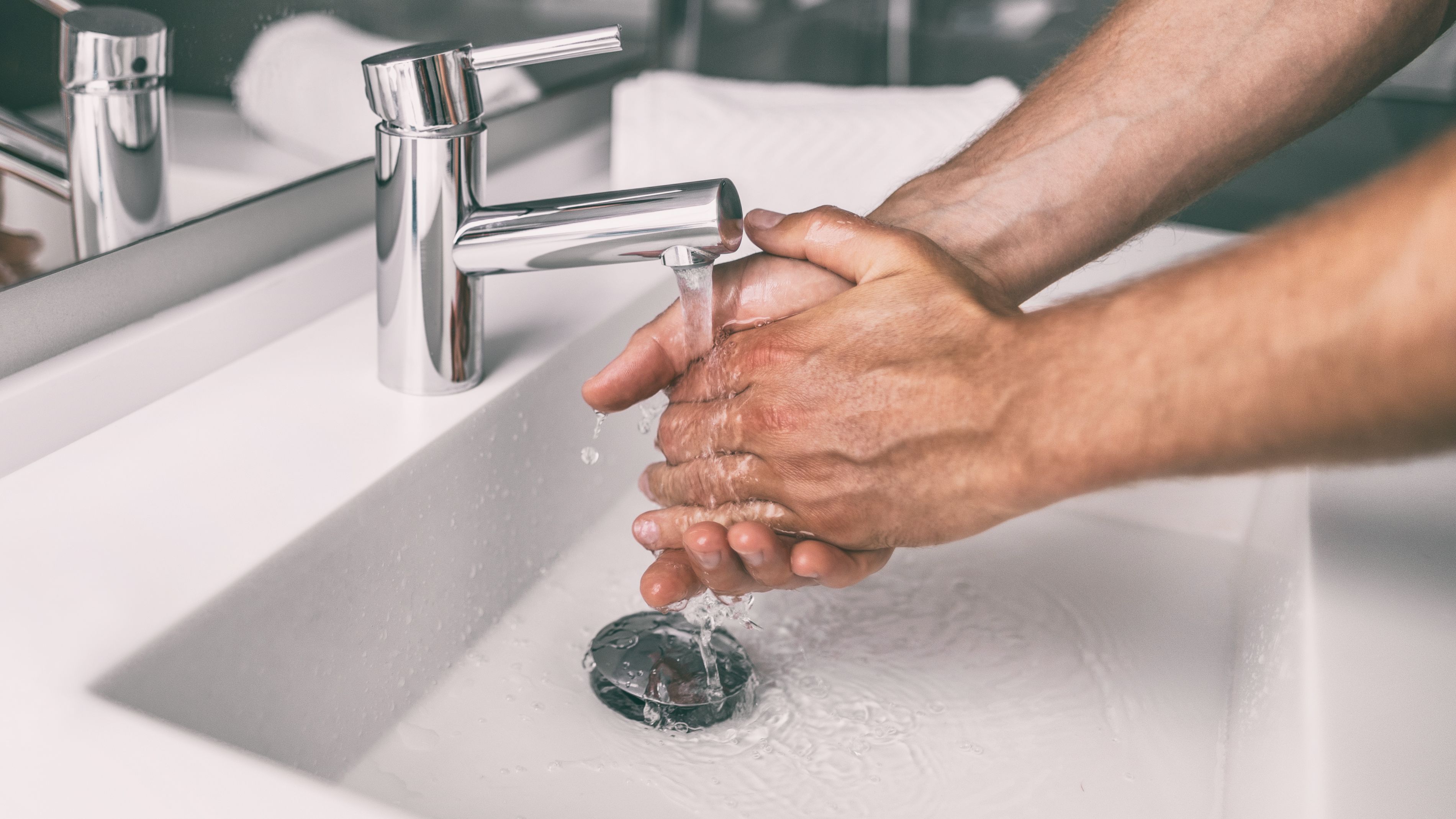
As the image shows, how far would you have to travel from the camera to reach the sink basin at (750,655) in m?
0.51

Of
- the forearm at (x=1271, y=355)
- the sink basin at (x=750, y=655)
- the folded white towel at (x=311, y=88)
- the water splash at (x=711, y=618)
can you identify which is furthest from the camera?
the folded white towel at (x=311, y=88)

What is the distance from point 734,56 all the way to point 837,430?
2.83 ft

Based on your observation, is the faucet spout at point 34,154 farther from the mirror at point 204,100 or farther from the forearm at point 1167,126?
the forearm at point 1167,126

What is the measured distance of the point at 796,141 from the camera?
0.92 meters

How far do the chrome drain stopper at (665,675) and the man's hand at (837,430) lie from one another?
0.05m

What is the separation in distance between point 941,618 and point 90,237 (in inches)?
20.3

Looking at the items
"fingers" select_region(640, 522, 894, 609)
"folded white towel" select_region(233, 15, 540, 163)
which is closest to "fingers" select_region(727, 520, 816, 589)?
"fingers" select_region(640, 522, 894, 609)

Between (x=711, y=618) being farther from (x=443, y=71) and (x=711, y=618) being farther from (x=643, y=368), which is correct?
(x=443, y=71)

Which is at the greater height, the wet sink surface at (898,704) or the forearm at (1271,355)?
the forearm at (1271,355)

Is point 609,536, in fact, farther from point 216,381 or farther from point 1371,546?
point 1371,546

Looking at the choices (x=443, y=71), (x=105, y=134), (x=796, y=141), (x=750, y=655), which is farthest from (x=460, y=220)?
(x=796, y=141)

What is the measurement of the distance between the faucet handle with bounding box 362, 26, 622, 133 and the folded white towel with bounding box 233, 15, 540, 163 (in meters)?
0.16

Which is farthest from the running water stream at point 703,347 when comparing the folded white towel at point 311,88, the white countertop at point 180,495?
the folded white towel at point 311,88

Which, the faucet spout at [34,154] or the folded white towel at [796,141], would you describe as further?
the folded white towel at [796,141]
